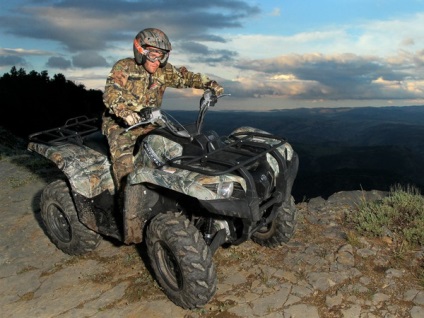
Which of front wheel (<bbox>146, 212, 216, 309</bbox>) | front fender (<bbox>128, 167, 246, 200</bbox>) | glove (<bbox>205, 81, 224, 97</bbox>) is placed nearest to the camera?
front fender (<bbox>128, 167, 246, 200</bbox>)

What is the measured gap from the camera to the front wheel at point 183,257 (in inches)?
166

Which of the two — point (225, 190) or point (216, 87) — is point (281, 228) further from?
point (216, 87)

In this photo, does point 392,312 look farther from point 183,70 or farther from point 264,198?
point 183,70

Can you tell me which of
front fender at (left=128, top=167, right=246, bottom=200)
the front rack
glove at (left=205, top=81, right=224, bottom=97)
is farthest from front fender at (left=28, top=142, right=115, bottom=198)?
glove at (left=205, top=81, right=224, bottom=97)

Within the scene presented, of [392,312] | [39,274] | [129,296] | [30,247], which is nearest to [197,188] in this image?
[129,296]

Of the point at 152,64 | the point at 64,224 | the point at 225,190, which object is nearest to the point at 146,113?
the point at 225,190

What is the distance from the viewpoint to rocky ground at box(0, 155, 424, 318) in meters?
4.66

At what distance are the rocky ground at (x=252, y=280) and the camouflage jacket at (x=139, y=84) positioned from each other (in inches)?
87.5

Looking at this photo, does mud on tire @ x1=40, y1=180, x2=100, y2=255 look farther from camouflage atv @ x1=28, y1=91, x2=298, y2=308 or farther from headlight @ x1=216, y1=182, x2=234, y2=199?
headlight @ x1=216, y1=182, x2=234, y2=199

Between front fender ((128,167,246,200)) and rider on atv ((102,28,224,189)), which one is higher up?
rider on atv ((102,28,224,189))

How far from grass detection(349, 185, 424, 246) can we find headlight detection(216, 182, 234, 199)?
3.18m

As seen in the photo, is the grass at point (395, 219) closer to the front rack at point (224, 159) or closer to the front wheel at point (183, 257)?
the front rack at point (224, 159)

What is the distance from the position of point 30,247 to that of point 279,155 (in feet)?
14.9

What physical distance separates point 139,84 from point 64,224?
246cm
